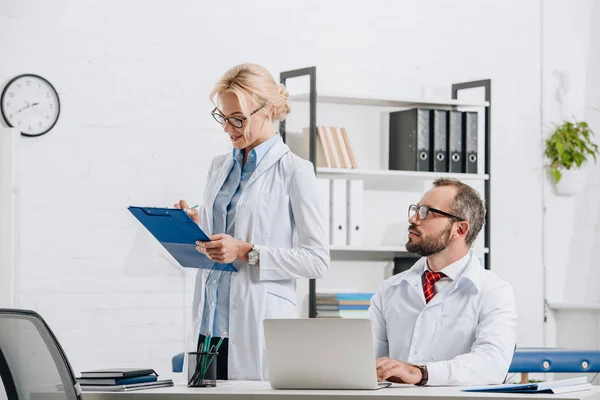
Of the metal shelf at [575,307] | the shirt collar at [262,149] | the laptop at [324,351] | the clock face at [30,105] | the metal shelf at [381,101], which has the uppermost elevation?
the metal shelf at [381,101]

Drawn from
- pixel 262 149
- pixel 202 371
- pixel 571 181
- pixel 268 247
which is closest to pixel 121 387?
pixel 202 371

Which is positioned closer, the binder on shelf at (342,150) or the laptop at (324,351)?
the laptop at (324,351)

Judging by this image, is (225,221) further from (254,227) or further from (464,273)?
(464,273)

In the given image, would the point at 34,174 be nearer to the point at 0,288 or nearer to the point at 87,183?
the point at 87,183

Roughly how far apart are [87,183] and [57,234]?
250mm

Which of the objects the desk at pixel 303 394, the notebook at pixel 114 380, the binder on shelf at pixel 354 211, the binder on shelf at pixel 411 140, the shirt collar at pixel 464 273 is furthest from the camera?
the binder on shelf at pixel 411 140

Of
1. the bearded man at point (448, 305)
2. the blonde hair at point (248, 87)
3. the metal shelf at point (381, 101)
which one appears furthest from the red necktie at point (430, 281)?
the metal shelf at point (381, 101)

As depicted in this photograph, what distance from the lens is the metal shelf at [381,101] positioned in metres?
4.45

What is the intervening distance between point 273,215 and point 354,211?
1862mm

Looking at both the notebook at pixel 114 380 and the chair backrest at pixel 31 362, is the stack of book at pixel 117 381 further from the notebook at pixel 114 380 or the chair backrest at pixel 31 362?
the chair backrest at pixel 31 362

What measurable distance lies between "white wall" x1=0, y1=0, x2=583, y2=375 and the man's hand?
7.42ft

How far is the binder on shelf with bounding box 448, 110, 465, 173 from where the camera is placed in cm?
461

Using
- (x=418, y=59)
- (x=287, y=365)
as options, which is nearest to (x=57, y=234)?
(x=418, y=59)

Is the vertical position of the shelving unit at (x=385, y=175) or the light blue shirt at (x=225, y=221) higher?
the shelving unit at (x=385, y=175)
